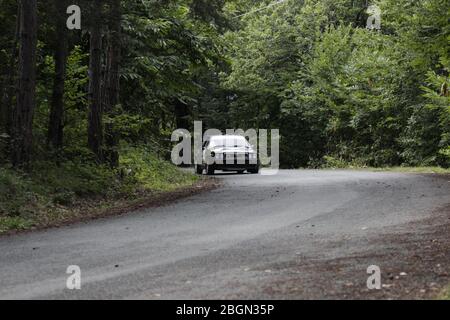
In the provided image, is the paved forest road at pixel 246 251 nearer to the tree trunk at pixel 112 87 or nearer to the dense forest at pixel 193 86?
the dense forest at pixel 193 86

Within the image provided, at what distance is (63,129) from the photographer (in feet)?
69.4

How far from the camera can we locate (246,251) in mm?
9594

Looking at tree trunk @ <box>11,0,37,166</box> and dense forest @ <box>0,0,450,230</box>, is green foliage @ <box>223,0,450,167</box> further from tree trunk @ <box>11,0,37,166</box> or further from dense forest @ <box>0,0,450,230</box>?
tree trunk @ <box>11,0,37,166</box>

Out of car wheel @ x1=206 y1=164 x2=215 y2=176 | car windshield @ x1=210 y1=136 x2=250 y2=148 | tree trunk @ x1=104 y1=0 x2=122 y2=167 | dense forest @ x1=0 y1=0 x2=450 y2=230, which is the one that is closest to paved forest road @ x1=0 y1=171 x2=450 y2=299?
dense forest @ x1=0 y1=0 x2=450 y2=230

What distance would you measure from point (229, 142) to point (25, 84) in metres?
13.9

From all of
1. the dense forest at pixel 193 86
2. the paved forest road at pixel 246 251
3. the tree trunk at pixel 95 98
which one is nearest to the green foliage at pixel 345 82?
the dense forest at pixel 193 86

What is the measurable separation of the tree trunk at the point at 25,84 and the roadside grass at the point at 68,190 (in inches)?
19.7

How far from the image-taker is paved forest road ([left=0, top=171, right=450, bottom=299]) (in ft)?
24.0

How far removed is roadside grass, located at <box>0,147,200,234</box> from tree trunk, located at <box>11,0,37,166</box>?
0.50 meters

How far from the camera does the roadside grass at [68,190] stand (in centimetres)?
1398

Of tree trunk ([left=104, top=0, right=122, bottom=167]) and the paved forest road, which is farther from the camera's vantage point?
tree trunk ([left=104, top=0, right=122, bottom=167])

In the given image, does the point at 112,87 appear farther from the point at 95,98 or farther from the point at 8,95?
the point at 8,95

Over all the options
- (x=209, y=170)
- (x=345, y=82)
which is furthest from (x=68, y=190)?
(x=345, y=82)
